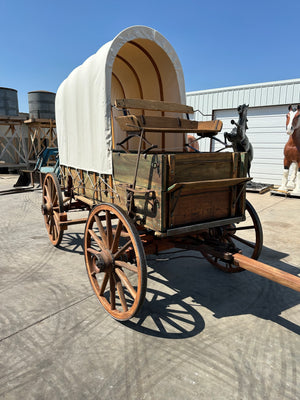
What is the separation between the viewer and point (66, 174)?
507 cm

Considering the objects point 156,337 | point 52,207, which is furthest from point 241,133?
point 156,337

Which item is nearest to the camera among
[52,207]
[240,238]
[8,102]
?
[240,238]

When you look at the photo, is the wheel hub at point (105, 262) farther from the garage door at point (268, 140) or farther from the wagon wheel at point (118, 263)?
the garage door at point (268, 140)

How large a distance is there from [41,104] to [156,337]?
1749 cm

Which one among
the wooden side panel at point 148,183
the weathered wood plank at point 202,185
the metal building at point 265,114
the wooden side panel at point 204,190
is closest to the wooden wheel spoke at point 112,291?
the wooden side panel at point 148,183

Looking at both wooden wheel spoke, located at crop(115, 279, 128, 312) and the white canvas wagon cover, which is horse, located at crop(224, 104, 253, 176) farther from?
wooden wheel spoke, located at crop(115, 279, 128, 312)

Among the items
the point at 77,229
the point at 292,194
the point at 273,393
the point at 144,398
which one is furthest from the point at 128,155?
the point at 292,194

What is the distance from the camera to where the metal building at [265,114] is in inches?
448

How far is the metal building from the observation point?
37.4ft

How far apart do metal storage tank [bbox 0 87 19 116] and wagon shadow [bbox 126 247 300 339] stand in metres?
16.9

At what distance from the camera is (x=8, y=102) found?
17422 mm

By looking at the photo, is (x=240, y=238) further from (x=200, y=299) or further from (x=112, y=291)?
(x=112, y=291)

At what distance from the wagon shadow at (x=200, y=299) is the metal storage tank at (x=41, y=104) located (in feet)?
51.8

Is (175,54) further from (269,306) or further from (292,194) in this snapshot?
(292,194)
